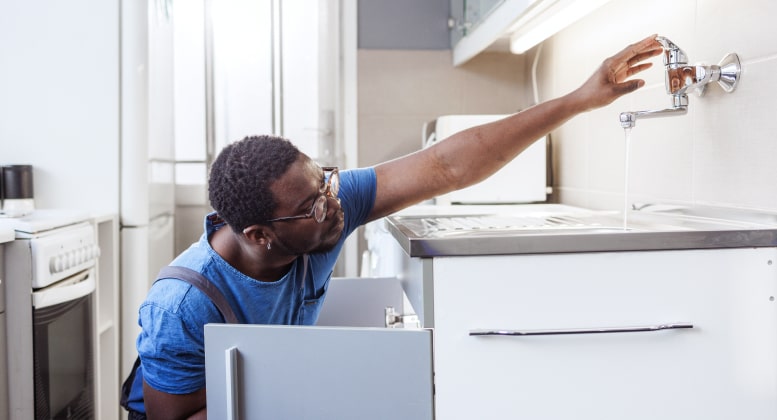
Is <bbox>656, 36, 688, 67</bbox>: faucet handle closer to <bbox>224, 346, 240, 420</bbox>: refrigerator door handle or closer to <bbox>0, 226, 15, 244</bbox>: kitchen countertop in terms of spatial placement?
<bbox>224, 346, 240, 420</bbox>: refrigerator door handle

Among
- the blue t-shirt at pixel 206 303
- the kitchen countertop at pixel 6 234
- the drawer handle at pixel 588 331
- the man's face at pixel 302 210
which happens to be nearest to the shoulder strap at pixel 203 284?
the blue t-shirt at pixel 206 303

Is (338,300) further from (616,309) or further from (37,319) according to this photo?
(37,319)

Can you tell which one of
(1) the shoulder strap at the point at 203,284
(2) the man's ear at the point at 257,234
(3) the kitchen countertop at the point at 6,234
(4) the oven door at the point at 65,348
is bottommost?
(4) the oven door at the point at 65,348

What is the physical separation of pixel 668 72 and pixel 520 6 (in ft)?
1.79

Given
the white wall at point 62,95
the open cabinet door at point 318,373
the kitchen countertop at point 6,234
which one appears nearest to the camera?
the open cabinet door at point 318,373

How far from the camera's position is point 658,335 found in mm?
1006

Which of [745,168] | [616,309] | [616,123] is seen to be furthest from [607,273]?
[616,123]

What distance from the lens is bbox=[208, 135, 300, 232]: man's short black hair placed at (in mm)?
1005

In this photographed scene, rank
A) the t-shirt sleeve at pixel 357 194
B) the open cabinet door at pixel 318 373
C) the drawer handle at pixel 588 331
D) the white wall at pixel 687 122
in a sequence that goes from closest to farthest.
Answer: the open cabinet door at pixel 318 373 → the drawer handle at pixel 588 331 → the white wall at pixel 687 122 → the t-shirt sleeve at pixel 357 194

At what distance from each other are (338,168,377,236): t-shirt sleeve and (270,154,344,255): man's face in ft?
0.53

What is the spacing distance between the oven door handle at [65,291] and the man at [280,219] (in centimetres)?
68

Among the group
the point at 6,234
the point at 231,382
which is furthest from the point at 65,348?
the point at 231,382

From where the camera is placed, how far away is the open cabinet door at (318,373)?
0.78 metres

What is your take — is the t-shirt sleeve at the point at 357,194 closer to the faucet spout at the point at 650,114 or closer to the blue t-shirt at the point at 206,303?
the blue t-shirt at the point at 206,303
